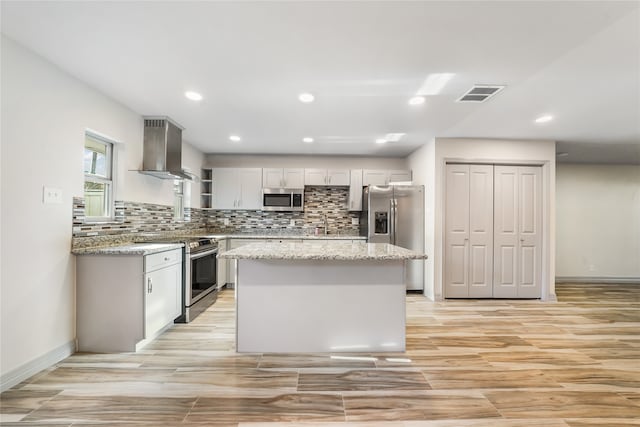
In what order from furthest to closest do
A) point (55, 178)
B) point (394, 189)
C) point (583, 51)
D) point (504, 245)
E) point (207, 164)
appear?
1. point (207, 164)
2. point (394, 189)
3. point (504, 245)
4. point (55, 178)
5. point (583, 51)

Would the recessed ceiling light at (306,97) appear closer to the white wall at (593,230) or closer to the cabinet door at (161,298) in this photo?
the cabinet door at (161,298)

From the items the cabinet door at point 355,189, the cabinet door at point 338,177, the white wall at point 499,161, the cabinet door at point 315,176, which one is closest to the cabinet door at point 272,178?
the cabinet door at point 315,176

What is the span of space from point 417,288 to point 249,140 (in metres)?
3.52

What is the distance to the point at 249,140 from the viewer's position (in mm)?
4711

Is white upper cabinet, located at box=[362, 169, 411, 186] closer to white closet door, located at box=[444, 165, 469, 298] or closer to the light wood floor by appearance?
white closet door, located at box=[444, 165, 469, 298]

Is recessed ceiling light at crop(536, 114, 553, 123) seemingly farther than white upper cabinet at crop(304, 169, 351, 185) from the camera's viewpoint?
No

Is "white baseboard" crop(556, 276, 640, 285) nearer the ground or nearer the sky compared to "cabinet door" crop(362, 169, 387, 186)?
nearer the ground

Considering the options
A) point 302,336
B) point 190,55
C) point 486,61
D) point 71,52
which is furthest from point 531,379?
point 71,52

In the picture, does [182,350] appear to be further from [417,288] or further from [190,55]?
[417,288]

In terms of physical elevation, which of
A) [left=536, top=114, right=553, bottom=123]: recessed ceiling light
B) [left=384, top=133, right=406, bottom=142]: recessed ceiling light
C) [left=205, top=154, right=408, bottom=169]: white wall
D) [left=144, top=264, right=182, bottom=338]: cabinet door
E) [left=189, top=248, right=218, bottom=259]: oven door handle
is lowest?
[left=144, top=264, right=182, bottom=338]: cabinet door

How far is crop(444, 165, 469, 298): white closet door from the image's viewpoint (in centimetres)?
455

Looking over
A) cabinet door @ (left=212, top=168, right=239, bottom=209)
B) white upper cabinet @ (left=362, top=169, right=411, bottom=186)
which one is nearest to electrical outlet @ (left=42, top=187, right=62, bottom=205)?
cabinet door @ (left=212, top=168, right=239, bottom=209)

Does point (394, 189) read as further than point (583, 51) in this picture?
Yes

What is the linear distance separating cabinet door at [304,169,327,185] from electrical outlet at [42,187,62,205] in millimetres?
3602
